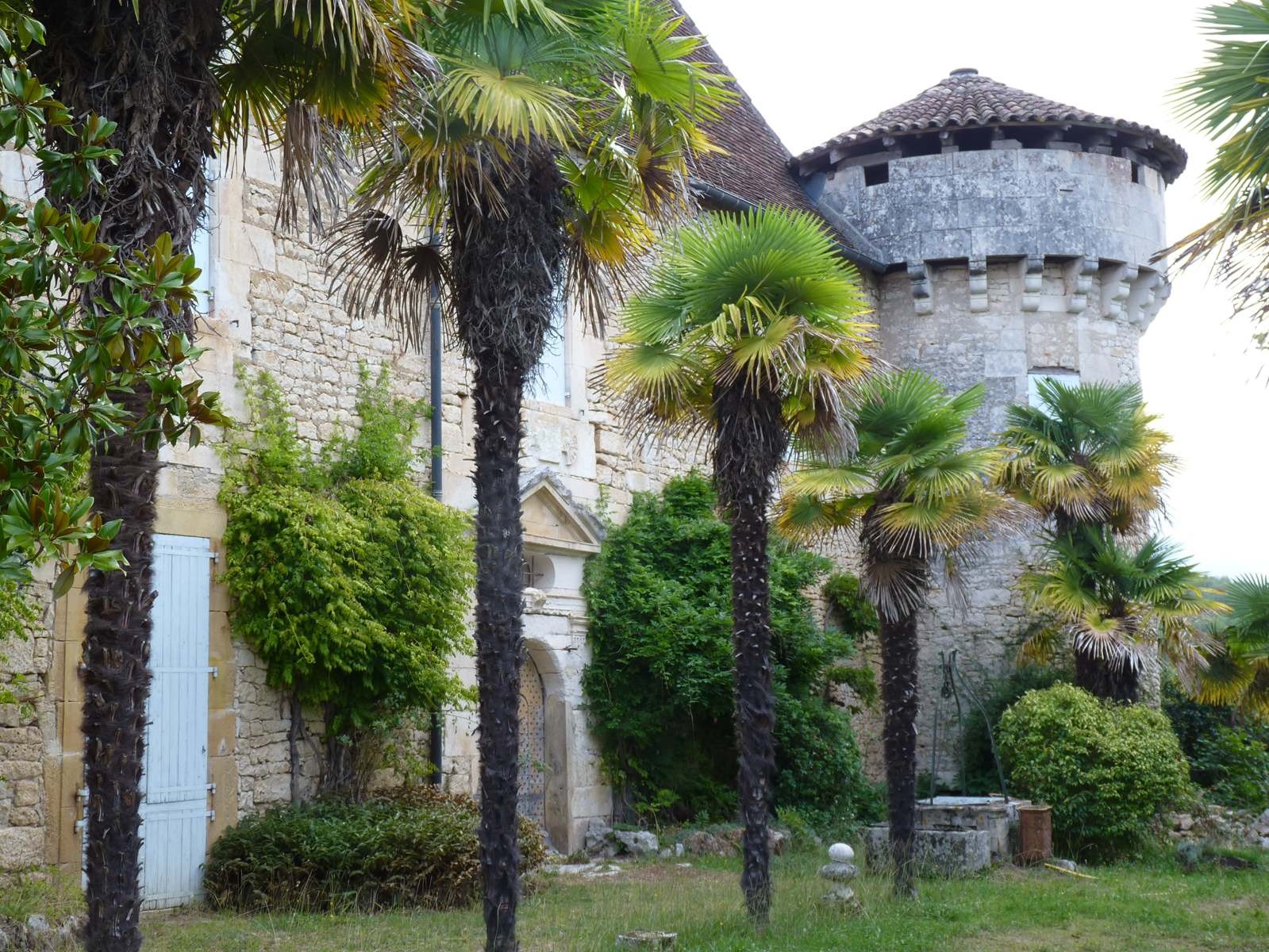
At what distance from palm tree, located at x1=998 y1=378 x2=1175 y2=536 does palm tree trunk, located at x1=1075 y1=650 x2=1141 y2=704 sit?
150 cm

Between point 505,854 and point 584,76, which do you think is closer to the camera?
point 505,854

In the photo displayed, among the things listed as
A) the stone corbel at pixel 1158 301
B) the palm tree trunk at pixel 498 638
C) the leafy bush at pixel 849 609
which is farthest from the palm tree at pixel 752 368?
the stone corbel at pixel 1158 301

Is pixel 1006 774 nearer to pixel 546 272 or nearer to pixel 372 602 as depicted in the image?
pixel 372 602

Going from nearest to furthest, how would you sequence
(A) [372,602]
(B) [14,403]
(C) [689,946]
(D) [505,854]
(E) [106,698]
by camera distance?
(B) [14,403] < (E) [106,698] < (D) [505,854] < (C) [689,946] < (A) [372,602]

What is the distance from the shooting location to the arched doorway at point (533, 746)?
13000mm

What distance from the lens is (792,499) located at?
10.8 meters

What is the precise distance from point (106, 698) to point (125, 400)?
1.06 m

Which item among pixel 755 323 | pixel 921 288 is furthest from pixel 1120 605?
pixel 755 323

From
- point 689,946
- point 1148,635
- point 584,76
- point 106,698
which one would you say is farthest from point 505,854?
point 1148,635

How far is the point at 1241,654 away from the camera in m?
14.6

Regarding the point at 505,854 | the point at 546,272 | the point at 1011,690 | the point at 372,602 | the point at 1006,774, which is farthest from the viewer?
the point at 1011,690

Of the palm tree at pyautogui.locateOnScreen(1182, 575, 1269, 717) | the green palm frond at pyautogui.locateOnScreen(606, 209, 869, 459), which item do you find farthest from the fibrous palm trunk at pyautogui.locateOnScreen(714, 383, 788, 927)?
the palm tree at pyautogui.locateOnScreen(1182, 575, 1269, 717)

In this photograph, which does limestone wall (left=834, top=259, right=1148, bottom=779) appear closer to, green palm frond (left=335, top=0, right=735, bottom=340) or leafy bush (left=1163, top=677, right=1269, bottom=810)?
leafy bush (left=1163, top=677, right=1269, bottom=810)

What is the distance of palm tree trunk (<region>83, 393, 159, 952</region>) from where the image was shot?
4605mm
